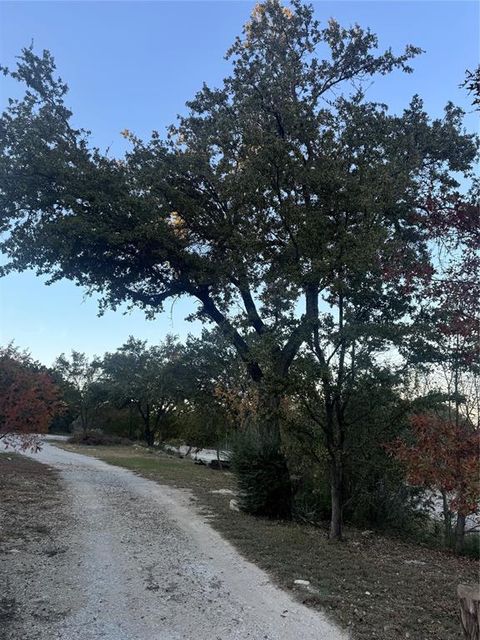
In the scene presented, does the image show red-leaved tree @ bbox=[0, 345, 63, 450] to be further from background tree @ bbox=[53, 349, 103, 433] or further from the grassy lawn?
background tree @ bbox=[53, 349, 103, 433]

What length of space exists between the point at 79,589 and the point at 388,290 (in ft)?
20.9

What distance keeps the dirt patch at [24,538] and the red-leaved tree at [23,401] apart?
139cm

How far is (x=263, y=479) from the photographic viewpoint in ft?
38.2

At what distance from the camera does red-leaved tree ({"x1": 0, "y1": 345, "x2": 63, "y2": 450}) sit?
11.2m

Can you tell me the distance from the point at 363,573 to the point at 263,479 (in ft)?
15.7

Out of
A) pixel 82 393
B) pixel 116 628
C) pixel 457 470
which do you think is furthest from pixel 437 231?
pixel 82 393

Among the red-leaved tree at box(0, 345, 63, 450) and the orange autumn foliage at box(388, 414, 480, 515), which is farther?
the red-leaved tree at box(0, 345, 63, 450)

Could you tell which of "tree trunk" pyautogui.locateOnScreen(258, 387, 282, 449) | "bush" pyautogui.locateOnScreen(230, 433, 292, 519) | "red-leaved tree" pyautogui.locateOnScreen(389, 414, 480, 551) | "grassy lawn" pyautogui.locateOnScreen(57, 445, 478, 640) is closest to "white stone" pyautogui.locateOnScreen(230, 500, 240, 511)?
"bush" pyautogui.locateOnScreen(230, 433, 292, 519)

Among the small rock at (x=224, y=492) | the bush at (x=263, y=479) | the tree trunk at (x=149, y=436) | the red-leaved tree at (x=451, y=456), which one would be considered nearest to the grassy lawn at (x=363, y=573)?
the bush at (x=263, y=479)

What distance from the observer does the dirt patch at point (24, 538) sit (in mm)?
4988

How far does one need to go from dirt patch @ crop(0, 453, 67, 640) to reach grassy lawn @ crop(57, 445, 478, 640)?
2.75 m

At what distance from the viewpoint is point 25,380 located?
455 inches

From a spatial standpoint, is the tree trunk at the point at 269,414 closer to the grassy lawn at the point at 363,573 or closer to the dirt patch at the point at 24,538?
the grassy lawn at the point at 363,573

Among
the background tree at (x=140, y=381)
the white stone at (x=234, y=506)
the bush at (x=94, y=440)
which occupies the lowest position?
the white stone at (x=234, y=506)
